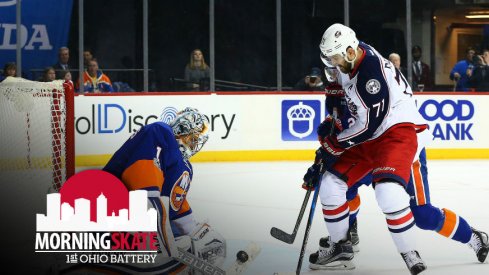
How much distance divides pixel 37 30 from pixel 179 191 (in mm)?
7298

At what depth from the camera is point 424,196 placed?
16.3 feet

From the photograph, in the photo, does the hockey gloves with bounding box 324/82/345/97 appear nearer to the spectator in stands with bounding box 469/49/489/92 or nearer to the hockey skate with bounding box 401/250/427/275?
the hockey skate with bounding box 401/250/427/275

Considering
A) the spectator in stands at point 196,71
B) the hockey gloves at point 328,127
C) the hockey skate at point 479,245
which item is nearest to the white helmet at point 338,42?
the hockey gloves at point 328,127

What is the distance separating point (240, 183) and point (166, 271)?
483 cm

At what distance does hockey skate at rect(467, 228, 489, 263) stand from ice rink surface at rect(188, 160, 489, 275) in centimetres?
5

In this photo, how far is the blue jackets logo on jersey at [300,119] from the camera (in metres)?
10.9

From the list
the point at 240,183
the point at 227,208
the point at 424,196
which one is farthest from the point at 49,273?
the point at 240,183

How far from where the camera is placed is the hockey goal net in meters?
4.87

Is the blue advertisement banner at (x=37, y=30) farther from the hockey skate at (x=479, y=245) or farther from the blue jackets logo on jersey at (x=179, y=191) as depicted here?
the blue jackets logo on jersey at (x=179, y=191)

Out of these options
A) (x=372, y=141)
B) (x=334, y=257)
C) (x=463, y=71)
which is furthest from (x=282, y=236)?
(x=463, y=71)

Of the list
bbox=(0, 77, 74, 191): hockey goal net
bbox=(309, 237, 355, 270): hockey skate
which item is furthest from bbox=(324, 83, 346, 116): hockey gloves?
bbox=(0, 77, 74, 191): hockey goal net

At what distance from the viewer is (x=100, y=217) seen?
13.3 ft

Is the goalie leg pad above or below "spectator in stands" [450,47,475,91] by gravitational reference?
below

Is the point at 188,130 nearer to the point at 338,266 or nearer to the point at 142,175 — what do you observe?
the point at 142,175
